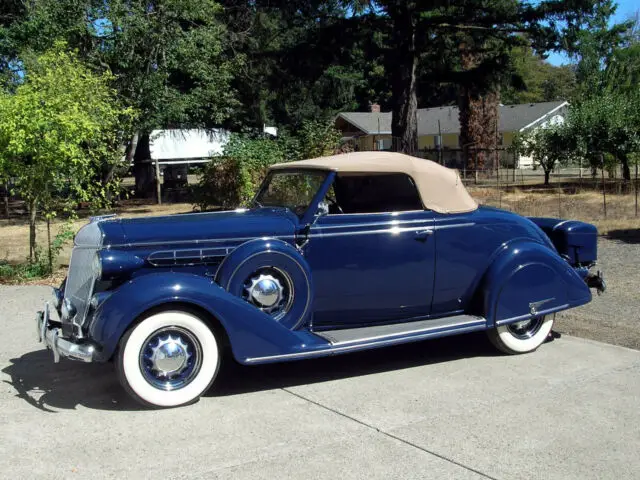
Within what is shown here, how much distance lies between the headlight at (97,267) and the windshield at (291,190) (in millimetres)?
1605

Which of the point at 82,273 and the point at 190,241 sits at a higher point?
the point at 190,241

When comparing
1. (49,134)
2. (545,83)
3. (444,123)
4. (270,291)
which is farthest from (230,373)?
(545,83)

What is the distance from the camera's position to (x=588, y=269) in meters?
6.61

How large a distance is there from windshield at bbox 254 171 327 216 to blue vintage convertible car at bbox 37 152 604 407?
2cm

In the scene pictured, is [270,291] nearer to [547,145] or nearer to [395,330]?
[395,330]

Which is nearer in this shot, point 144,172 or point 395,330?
point 395,330

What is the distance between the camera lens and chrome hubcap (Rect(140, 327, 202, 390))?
4770 millimetres

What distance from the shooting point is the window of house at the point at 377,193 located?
5.86 meters

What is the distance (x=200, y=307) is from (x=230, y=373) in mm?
1055

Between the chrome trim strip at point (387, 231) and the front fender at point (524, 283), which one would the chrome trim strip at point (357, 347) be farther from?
the chrome trim strip at point (387, 231)

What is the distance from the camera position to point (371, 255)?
5.54 metres

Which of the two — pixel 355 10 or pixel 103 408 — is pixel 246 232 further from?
pixel 355 10

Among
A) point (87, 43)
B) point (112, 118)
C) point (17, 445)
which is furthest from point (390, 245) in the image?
point (87, 43)

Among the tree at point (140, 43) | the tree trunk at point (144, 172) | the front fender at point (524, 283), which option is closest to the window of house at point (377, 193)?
the front fender at point (524, 283)
